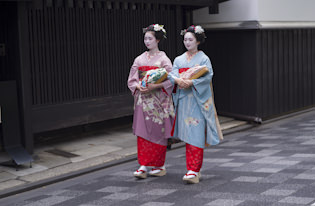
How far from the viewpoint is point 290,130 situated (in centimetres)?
1048

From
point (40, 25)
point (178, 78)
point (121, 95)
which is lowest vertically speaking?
point (121, 95)

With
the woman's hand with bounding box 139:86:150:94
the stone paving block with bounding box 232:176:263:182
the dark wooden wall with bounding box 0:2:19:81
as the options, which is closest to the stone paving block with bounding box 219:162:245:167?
the stone paving block with bounding box 232:176:263:182

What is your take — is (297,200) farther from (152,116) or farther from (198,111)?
(152,116)

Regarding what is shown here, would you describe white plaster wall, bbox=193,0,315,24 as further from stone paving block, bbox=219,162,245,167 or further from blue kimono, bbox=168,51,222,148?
blue kimono, bbox=168,51,222,148

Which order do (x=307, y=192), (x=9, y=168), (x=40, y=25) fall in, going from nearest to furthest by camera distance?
(x=307, y=192) → (x=9, y=168) → (x=40, y=25)

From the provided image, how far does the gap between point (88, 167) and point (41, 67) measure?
2200 millimetres

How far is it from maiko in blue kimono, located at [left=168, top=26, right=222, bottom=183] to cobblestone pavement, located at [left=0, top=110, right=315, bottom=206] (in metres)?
0.35

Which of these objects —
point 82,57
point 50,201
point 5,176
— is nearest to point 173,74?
point 50,201

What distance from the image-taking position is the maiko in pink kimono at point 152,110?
22.5ft

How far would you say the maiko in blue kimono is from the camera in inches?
257

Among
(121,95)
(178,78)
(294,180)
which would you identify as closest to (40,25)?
(121,95)

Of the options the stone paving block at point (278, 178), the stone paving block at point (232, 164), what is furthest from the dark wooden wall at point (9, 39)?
the stone paving block at point (278, 178)

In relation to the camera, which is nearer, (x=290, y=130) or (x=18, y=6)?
(x=18, y=6)

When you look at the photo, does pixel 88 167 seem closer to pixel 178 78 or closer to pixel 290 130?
pixel 178 78
